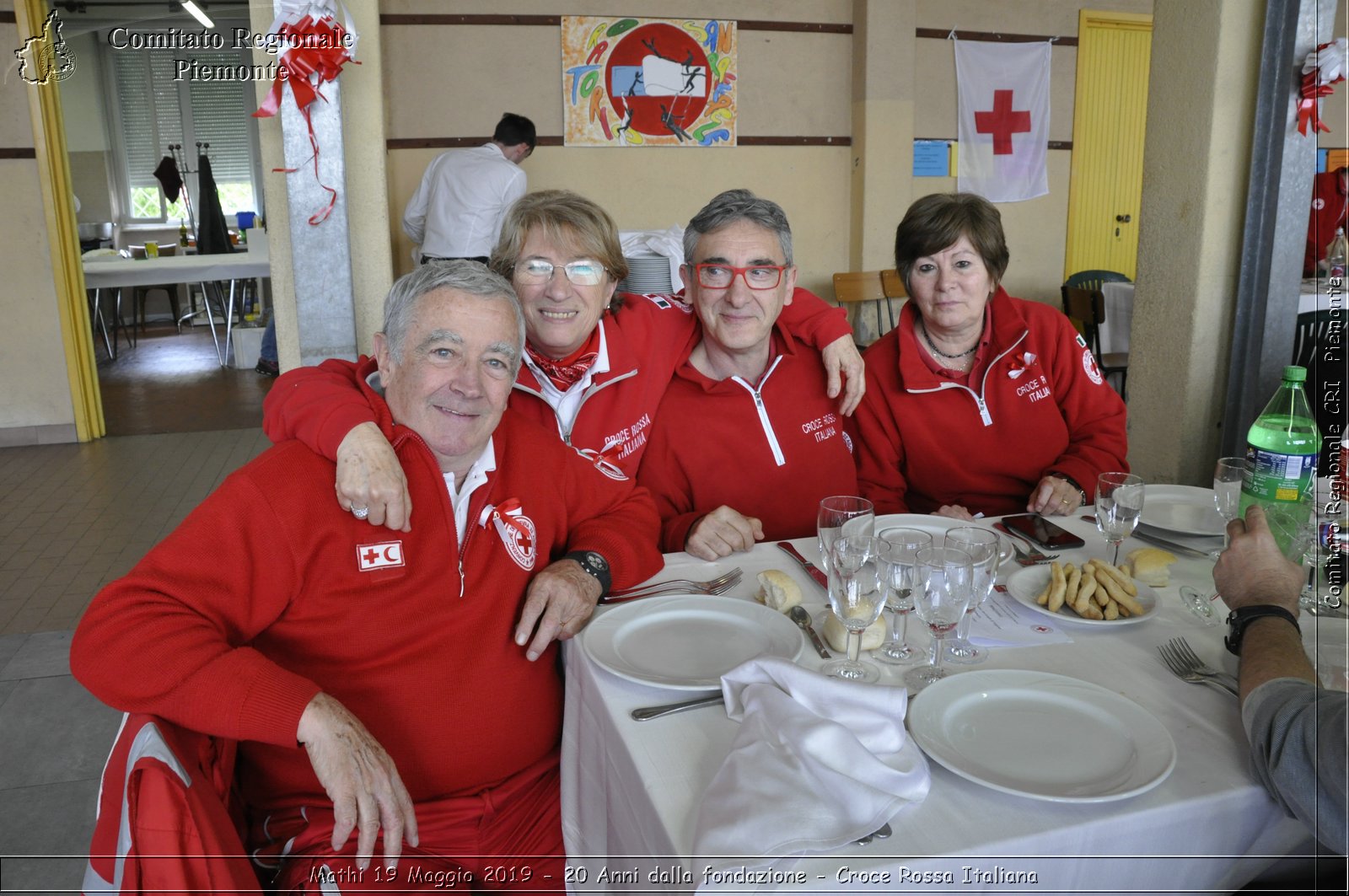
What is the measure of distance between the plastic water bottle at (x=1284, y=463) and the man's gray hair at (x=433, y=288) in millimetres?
1315

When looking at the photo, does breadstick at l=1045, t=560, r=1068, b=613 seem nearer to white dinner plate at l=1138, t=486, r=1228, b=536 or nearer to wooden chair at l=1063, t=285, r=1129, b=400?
white dinner plate at l=1138, t=486, r=1228, b=536

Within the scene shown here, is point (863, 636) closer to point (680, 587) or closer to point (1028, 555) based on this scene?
point (680, 587)

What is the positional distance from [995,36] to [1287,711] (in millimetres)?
6860

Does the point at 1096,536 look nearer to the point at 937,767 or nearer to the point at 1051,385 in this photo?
the point at 1051,385

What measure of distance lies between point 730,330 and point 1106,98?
6566mm

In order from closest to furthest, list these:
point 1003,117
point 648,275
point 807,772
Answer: point 807,772, point 648,275, point 1003,117

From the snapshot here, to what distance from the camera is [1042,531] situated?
1.75 meters

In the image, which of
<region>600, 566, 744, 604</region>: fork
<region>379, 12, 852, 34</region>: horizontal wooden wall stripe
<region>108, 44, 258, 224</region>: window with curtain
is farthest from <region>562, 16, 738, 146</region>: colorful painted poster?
<region>108, 44, 258, 224</region>: window with curtain

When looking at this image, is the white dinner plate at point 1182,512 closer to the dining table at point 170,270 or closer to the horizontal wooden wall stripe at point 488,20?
the horizontal wooden wall stripe at point 488,20

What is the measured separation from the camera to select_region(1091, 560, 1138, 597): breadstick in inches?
55.6

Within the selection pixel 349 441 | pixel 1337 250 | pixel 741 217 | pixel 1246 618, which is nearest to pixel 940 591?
pixel 1246 618

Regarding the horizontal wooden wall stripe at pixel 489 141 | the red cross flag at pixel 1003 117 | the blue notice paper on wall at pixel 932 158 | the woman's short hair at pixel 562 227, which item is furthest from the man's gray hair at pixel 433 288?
the red cross flag at pixel 1003 117

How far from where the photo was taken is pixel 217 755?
124 centimetres

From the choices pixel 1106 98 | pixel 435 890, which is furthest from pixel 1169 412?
pixel 1106 98
